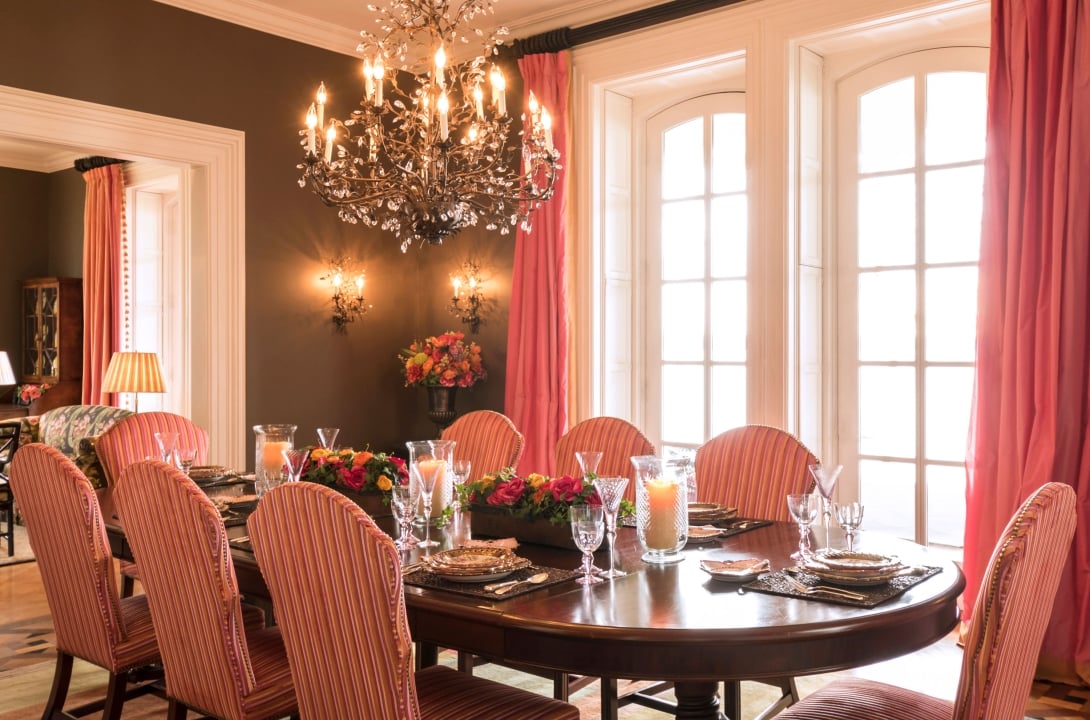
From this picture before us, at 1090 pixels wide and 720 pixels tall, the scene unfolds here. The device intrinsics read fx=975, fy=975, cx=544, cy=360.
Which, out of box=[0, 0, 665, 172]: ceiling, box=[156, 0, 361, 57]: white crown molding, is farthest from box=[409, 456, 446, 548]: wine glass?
box=[156, 0, 361, 57]: white crown molding

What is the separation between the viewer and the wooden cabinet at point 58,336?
27.5ft

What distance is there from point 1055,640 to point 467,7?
3032 mm

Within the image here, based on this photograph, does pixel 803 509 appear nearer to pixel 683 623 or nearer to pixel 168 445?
pixel 683 623

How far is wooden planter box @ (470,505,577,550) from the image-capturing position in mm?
2469

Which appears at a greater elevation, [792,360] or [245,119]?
[245,119]

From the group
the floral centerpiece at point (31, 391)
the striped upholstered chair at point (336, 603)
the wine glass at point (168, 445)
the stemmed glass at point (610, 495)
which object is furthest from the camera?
the floral centerpiece at point (31, 391)

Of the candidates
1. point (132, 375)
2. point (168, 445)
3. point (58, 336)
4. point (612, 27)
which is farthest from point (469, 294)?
point (58, 336)

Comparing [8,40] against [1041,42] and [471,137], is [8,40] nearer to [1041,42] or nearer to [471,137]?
[471,137]

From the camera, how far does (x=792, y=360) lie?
14.5 ft

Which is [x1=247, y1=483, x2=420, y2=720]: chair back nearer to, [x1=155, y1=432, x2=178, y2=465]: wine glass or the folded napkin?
the folded napkin

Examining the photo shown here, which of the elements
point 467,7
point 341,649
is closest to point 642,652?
point 341,649

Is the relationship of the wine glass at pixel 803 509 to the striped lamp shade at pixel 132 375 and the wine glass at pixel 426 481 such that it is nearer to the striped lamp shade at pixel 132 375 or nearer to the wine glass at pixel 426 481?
the wine glass at pixel 426 481

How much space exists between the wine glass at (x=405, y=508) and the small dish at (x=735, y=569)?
725 mm

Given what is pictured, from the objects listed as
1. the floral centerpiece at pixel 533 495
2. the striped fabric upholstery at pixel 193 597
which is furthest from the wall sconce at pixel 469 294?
the striped fabric upholstery at pixel 193 597
